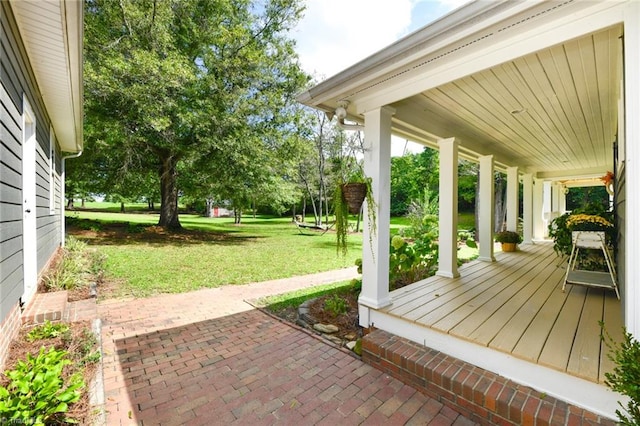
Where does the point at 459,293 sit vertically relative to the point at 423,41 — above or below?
below

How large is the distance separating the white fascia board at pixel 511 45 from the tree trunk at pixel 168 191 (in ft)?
33.4

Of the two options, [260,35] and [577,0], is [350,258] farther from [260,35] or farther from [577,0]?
[260,35]

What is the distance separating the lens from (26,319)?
2.81 meters

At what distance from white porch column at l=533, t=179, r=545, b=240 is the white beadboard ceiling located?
3817mm

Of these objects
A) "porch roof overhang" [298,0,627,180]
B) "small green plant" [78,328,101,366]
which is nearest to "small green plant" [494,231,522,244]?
"porch roof overhang" [298,0,627,180]

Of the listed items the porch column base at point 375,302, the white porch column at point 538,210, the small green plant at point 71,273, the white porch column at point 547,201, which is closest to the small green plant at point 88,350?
the small green plant at point 71,273

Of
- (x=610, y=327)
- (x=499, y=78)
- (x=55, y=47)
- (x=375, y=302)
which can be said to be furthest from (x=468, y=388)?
(x=55, y=47)

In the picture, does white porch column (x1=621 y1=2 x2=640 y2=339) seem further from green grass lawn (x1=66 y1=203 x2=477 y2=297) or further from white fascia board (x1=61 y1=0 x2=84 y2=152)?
green grass lawn (x1=66 y1=203 x2=477 y2=297)

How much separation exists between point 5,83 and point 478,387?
4.39 metres

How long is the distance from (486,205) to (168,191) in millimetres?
11110

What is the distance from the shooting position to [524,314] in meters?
2.94

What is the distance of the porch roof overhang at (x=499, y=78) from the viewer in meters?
1.81

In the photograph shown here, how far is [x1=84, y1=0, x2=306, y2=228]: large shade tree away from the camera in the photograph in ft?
27.1

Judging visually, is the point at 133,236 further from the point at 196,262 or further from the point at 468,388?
the point at 468,388
